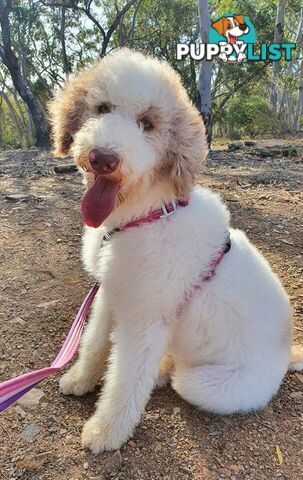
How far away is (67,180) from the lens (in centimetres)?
595

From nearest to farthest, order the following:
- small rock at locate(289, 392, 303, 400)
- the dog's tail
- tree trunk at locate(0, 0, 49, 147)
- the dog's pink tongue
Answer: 1. the dog's pink tongue
2. small rock at locate(289, 392, 303, 400)
3. the dog's tail
4. tree trunk at locate(0, 0, 49, 147)

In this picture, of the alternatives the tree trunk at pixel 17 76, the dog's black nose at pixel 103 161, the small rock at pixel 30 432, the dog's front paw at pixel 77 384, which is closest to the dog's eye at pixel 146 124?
the dog's black nose at pixel 103 161

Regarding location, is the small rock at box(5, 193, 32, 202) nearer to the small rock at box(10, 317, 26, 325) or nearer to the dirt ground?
the dirt ground

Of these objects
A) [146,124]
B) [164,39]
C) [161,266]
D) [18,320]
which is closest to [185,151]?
[146,124]

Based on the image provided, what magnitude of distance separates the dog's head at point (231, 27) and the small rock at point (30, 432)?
41.5 feet

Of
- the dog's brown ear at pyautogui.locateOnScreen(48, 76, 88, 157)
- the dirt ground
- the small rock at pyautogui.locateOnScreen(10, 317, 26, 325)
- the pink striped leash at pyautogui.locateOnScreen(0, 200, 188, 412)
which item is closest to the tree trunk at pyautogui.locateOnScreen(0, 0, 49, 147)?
the dirt ground

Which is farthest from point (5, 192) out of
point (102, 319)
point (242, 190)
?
point (102, 319)

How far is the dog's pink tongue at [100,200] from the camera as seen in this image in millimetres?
1599

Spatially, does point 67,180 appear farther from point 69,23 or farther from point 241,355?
point 69,23

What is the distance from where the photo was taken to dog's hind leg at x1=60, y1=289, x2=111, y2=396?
6.88 ft

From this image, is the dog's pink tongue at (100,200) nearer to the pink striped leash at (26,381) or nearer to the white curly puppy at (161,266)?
the white curly puppy at (161,266)

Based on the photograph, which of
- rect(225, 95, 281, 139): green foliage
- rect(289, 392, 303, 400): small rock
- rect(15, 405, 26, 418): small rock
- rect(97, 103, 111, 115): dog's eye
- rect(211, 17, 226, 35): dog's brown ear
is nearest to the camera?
rect(97, 103, 111, 115): dog's eye

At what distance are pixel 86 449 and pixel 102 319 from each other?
1.95 feet

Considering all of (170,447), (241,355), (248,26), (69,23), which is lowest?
(170,447)
